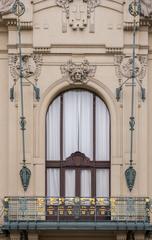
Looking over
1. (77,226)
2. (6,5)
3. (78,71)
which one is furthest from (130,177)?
(6,5)

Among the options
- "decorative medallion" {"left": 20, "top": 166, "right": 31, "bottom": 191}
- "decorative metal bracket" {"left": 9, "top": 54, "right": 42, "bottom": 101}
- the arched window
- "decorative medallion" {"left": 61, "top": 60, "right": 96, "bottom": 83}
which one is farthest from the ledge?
"decorative medallion" {"left": 61, "top": 60, "right": 96, "bottom": 83}

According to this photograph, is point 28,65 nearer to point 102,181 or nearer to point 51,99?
point 51,99

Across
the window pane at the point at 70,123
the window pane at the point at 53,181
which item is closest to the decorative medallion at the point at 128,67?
the window pane at the point at 70,123

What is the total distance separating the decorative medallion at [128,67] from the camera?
103 feet

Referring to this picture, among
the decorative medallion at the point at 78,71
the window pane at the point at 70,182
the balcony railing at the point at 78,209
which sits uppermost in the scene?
the decorative medallion at the point at 78,71

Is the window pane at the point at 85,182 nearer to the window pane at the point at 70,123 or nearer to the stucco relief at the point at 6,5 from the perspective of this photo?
the window pane at the point at 70,123

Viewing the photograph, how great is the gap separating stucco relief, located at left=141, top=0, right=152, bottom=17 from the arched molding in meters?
2.78

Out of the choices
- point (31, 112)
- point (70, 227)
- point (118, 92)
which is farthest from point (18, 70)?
point (70, 227)

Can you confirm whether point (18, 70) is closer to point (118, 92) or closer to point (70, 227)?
point (118, 92)

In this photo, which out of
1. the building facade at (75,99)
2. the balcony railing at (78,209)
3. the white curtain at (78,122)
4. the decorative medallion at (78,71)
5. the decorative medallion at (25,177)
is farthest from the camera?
the white curtain at (78,122)

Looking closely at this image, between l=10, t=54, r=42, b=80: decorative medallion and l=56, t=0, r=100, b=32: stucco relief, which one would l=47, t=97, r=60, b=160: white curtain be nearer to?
l=10, t=54, r=42, b=80: decorative medallion

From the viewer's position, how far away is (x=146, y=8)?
3158 cm

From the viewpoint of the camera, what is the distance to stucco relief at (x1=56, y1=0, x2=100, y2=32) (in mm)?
31500

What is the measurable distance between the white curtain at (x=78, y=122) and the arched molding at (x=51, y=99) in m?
0.51
